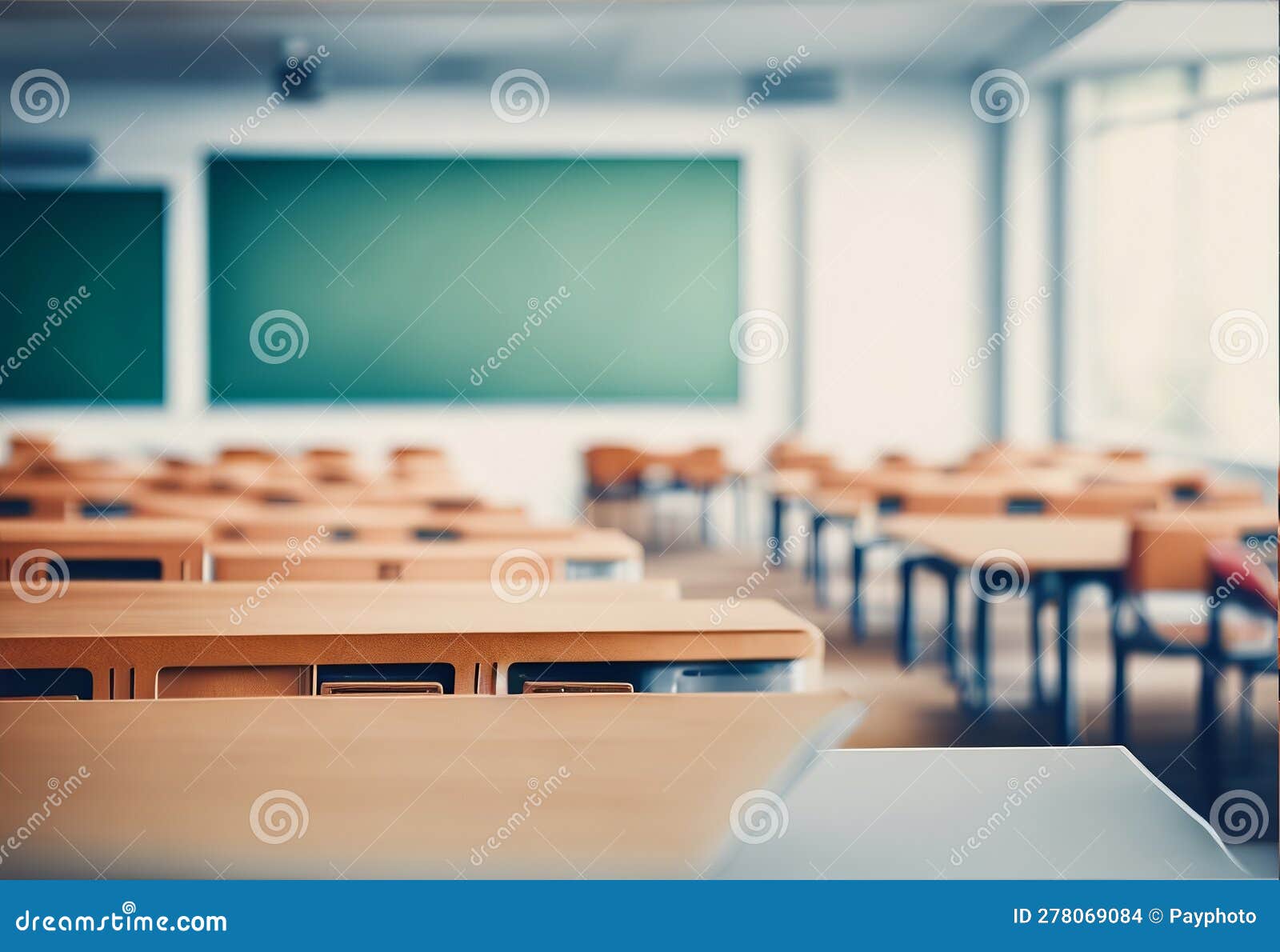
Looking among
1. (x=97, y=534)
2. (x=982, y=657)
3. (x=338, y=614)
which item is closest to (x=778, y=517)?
(x=982, y=657)

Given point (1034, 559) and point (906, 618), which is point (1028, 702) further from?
point (1034, 559)

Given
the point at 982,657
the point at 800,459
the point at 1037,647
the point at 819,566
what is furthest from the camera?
the point at 800,459

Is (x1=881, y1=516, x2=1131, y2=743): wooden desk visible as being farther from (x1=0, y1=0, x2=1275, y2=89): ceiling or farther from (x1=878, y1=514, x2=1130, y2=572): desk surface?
(x1=0, y1=0, x2=1275, y2=89): ceiling

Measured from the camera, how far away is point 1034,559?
3.76 m

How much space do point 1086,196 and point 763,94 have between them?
2386mm

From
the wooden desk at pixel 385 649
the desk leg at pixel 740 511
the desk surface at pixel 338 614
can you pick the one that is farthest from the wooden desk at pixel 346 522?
the desk leg at pixel 740 511

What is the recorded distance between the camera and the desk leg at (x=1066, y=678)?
3994mm

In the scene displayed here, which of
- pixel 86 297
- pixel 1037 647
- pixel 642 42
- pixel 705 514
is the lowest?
pixel 1037 647

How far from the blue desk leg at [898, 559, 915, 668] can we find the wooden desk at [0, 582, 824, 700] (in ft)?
11.5

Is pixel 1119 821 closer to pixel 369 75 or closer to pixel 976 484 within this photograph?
pixel 976 484

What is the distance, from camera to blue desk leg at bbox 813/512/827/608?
20.5ft

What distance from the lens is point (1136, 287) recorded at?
8.66 meters

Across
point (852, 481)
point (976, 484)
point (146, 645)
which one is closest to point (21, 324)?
point (852, 481)

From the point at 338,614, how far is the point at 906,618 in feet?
12.2
